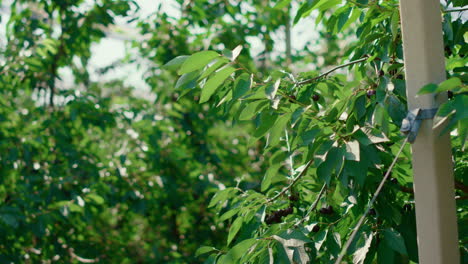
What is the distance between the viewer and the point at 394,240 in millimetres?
1060

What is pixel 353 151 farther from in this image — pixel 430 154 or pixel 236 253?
pixel 236 253

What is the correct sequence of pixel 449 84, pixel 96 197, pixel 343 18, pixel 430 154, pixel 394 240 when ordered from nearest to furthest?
pixel 449 84 → pixel 430 154 → pixel 394 240 → pixel 343 18 → pixel 96 197

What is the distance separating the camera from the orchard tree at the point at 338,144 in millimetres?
1047

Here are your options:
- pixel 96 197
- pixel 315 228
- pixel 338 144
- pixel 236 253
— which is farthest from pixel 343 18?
pixel 96 197

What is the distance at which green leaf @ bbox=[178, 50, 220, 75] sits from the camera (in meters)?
1.08

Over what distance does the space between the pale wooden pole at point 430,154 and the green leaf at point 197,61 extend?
1.20 feet

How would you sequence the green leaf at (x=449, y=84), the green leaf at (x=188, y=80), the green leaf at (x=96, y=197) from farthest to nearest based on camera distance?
the green leaf at (x=96, y=197)
the green leaf at (x=188, y=80)
the green leaf at (x=449, y=84)

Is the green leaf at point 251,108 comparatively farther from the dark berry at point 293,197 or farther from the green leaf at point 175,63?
the dark berry at point 293,197

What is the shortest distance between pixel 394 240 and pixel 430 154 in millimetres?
230

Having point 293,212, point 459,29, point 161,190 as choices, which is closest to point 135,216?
point 161,190

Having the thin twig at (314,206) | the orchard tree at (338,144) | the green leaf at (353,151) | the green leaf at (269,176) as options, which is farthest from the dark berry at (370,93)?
the green leaf at (269,176)

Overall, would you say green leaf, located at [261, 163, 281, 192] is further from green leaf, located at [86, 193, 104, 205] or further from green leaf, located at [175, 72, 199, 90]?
green leaf, located at [86, 193, 104, 205]

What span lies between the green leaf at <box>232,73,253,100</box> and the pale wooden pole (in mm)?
309

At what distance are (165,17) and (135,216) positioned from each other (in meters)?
1.22
